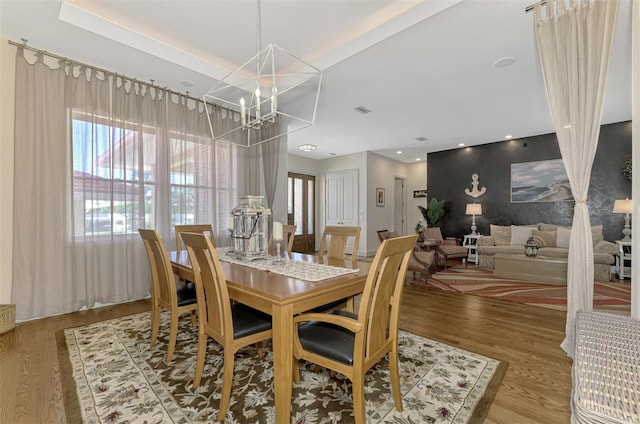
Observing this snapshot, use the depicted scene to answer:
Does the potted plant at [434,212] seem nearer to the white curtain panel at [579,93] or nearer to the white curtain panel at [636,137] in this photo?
the white curtain panel at [579,93]

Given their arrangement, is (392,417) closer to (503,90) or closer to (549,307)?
(549,307)

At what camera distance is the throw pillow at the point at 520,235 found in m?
5.69

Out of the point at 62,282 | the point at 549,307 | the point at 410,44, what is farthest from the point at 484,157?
the point at 62,282

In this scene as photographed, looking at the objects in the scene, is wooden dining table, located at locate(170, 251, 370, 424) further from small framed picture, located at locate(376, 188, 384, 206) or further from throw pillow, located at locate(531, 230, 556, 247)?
small framed picture, located at locate(376, 188, 384, 206)

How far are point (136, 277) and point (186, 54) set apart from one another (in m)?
2.75

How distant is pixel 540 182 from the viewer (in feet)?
19.7

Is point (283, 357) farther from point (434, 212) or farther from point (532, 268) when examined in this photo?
point (434, 212)

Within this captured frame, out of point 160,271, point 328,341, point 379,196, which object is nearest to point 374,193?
point 379,196

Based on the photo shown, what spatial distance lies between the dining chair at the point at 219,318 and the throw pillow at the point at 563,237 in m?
6.07

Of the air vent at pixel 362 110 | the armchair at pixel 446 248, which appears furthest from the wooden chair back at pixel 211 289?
the armchair at pixel 446 248

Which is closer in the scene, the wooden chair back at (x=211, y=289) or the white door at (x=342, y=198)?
the wooden chair back at (x=211, y=289)

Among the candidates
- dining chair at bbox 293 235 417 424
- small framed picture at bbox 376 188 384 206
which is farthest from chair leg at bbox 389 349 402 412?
small framed picture at bbox 376 188 384 206

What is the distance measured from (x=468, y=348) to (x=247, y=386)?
1773 mm

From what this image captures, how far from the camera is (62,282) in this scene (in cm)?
298
